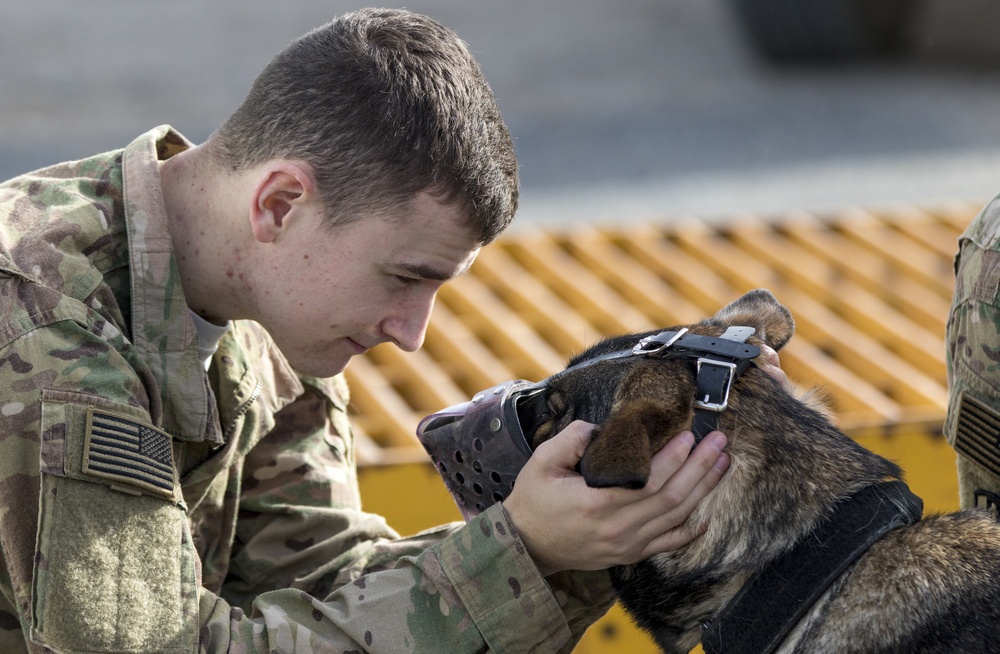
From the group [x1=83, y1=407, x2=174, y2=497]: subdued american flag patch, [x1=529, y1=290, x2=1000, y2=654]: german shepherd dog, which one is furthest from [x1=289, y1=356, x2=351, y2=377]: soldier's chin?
[x1=529, y1=290, x2=1000, y2=654]: german shepherd dog

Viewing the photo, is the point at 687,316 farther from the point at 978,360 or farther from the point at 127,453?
the point at 127,453

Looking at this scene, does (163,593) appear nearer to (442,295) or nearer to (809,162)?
(442,295)

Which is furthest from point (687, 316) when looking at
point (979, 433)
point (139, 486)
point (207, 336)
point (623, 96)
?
point (623, 96)

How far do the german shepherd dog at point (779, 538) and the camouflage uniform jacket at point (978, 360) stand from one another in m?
0.48

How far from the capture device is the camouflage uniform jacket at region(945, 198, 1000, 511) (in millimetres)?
2727

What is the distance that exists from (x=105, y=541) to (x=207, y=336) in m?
0.71

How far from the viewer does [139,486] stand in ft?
7.12

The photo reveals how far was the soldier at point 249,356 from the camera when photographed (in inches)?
83.2

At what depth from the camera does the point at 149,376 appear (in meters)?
2.38

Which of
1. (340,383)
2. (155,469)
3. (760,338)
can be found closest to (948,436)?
(760,338)

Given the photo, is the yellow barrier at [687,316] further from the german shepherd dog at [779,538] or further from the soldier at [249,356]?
A: the german shepherd dog at [779,538]

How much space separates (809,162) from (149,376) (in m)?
7.08

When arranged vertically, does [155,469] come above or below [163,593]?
above

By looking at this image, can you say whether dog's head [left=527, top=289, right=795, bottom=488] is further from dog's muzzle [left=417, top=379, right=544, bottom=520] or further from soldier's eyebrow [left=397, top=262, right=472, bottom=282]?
soldier's eyebrow [left=397, top=262, right=472, bottom=282]
